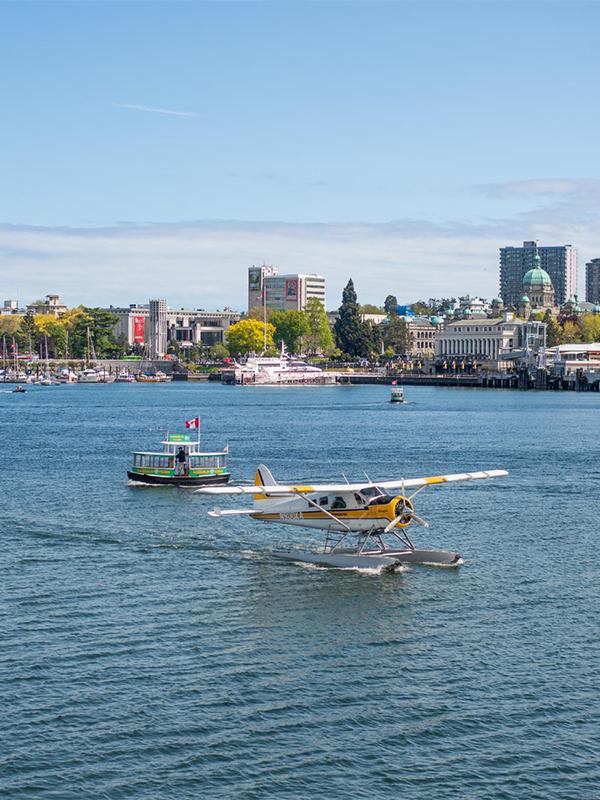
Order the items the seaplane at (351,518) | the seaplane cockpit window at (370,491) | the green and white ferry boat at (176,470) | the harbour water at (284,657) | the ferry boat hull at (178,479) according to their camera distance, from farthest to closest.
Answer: the green and white ferry boat at (176,470) < the ferry boat hull at (178,479) < the seaplane cockpit window at (370,491) < the seaplane at (351,518) < the harbour water at (284,657)

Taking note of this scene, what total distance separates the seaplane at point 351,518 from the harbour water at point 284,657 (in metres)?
0.99

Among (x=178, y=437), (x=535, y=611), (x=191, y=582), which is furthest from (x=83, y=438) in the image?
(x=535, y=611)

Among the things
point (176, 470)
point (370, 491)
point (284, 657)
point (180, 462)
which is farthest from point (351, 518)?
point (180, 462)

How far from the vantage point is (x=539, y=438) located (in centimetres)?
11562

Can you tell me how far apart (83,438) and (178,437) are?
36.5 meters

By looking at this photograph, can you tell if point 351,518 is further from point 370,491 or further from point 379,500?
point 379,500

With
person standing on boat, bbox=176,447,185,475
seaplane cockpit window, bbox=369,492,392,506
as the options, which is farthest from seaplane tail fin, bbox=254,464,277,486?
person standing on boat, bbox=176,447,185,475

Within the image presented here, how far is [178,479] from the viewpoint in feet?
245

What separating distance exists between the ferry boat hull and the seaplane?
21537 mm

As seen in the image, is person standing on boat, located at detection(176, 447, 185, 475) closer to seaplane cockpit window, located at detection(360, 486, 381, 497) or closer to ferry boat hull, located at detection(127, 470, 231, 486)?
ferry boat hull, located at detection(127, 470, 231, 486)

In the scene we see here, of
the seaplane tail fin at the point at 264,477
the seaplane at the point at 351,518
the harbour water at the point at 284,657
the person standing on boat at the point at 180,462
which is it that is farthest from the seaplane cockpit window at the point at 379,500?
the person standing on boat at the point at 180,462

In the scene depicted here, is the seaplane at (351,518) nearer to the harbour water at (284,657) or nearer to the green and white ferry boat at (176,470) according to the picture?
the harbour water at (284,657)

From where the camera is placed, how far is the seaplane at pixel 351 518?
49.1 meters

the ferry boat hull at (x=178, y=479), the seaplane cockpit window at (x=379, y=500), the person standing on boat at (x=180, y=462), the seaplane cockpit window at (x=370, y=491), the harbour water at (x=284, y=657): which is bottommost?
the harbour water at (x=284, y=657)
